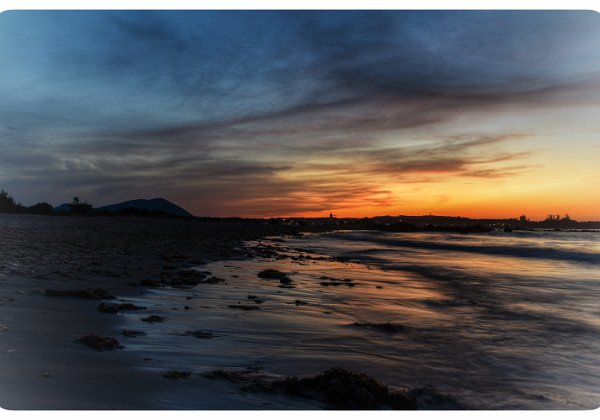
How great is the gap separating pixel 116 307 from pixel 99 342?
6.04 ft

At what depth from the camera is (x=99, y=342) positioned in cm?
477

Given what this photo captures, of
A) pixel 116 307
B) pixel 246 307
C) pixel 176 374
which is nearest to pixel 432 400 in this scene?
pixel 176 374

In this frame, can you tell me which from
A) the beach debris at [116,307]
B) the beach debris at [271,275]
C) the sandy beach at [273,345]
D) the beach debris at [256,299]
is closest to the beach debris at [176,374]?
the sandy beach at [273,345]

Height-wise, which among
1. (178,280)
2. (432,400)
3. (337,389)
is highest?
(178,280)

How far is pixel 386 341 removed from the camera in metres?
5.83

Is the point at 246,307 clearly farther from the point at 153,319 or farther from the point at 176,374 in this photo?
the point at 176,374

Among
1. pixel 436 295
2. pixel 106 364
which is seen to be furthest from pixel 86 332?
pixel 436 295

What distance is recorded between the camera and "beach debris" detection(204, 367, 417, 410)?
3.87m

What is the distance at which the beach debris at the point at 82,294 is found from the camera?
23.0 ft

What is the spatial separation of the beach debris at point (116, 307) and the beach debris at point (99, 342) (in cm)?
150

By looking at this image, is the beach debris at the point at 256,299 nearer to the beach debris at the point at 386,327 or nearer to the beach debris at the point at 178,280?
the beach debris at the point at 178,280

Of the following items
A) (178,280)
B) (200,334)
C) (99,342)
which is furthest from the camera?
(178,280)

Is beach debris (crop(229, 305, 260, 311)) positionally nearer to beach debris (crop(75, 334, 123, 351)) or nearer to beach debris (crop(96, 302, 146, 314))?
beach debris (crop(96, 302, 146, 314))
